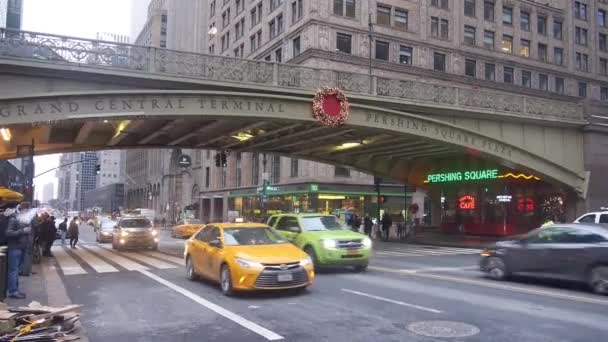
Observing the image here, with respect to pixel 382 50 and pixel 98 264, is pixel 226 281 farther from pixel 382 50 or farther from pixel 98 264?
pixel 382 50

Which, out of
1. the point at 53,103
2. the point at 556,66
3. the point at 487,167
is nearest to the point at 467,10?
the point at 556,66

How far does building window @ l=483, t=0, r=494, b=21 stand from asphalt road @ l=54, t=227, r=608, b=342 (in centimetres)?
4893

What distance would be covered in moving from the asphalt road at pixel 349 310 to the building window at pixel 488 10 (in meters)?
48.9

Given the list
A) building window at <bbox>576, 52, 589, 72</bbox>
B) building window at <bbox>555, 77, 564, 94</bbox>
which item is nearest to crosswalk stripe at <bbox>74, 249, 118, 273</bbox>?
building window at <bbox>555, 77, 564, 94</bbox>

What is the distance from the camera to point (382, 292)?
11344 mm

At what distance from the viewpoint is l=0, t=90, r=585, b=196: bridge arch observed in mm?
18516

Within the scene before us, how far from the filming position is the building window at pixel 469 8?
2183 inches

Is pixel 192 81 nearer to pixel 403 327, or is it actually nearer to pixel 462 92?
pixel 462 92

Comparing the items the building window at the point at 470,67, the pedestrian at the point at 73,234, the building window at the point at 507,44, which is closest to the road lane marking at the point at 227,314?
the pedestrian at the point at 73,234

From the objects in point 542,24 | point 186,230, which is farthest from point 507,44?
point 186,230

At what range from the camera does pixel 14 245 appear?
10070 mm

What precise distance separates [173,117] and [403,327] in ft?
47.0

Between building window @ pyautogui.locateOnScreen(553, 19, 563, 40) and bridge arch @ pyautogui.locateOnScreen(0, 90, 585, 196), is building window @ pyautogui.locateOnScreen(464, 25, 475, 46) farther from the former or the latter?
bridge arch @ pyautogui.locateOnScreen(0, 90, 585, 196)

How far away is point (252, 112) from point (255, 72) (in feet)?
5.73
